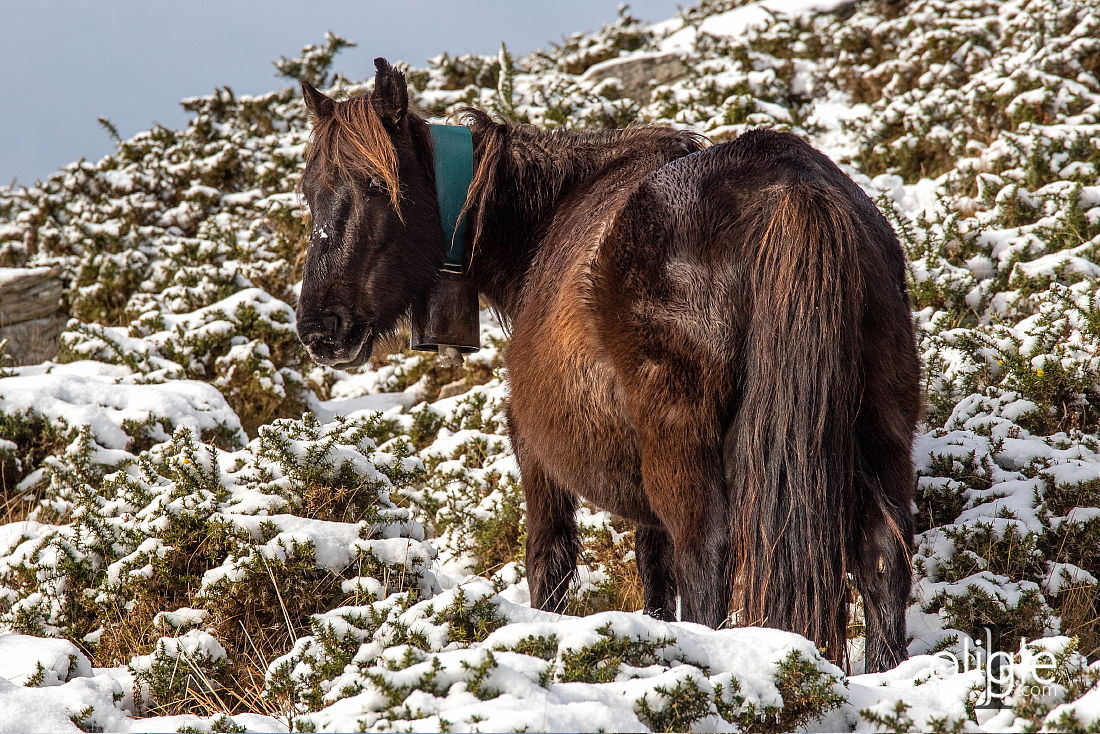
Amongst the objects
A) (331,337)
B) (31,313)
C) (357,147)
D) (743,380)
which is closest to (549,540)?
(331,337)

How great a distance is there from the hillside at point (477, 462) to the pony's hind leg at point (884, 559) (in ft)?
1.45

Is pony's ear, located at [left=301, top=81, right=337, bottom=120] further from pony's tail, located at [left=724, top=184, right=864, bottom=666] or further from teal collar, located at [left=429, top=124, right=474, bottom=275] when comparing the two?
pony's tail, located at [left=724, top=184, right=864, bottom=666]

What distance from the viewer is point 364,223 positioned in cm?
339

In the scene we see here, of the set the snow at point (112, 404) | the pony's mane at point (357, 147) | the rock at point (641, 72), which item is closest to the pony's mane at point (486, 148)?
the pony's mane at point (357, 147)

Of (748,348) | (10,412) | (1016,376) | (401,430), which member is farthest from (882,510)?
(10,412)

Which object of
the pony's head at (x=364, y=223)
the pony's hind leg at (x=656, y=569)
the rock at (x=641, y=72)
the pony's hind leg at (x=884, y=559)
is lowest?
the pony's hind leg at (x=656, y=569)

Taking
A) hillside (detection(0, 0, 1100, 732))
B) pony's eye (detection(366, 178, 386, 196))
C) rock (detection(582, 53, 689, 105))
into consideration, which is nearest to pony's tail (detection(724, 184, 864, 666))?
hillside (detection(0, 0, 1100, 732))

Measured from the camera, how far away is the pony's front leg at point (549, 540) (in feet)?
11.4

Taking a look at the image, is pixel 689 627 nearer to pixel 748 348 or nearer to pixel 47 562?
pixel 748 348

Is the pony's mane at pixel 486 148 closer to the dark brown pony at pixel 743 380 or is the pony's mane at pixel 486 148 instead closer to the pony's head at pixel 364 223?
the pony's head at pixel 364 223

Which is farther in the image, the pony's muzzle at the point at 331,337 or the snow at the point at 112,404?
the snow at the point at 112,404

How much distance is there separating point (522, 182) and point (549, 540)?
144cm

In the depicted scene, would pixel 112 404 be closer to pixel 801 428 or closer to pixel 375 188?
pixel 375 188

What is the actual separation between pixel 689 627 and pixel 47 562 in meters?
2.84
